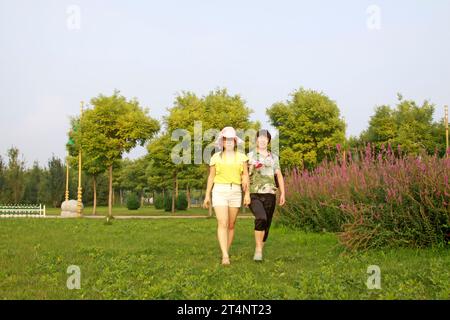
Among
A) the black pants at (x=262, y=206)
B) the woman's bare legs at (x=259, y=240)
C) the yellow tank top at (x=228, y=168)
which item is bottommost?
the woman's bare legs at (x=259, y=240)

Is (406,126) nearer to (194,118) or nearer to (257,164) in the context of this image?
(194,118)

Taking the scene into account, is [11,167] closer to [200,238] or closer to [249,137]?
[249,137]

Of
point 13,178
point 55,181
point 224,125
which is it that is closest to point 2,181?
point 13,178

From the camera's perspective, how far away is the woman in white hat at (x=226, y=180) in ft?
23.1

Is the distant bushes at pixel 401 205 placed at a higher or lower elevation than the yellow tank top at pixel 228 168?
lower

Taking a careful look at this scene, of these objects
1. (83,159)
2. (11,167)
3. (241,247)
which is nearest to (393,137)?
(83,159)

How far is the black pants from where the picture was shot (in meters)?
7.38

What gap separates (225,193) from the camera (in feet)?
23.3

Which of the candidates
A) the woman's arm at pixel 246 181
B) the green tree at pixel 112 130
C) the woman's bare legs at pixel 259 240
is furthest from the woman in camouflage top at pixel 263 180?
the green tree at pixel 112 130

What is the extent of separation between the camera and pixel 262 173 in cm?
759

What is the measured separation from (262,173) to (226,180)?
0.74m

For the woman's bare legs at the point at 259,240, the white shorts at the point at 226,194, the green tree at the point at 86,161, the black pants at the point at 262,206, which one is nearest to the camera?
the white shorts at the point at 226,194

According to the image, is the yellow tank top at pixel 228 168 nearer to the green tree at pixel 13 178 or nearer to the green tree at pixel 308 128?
the green tree at pixel 308 128
